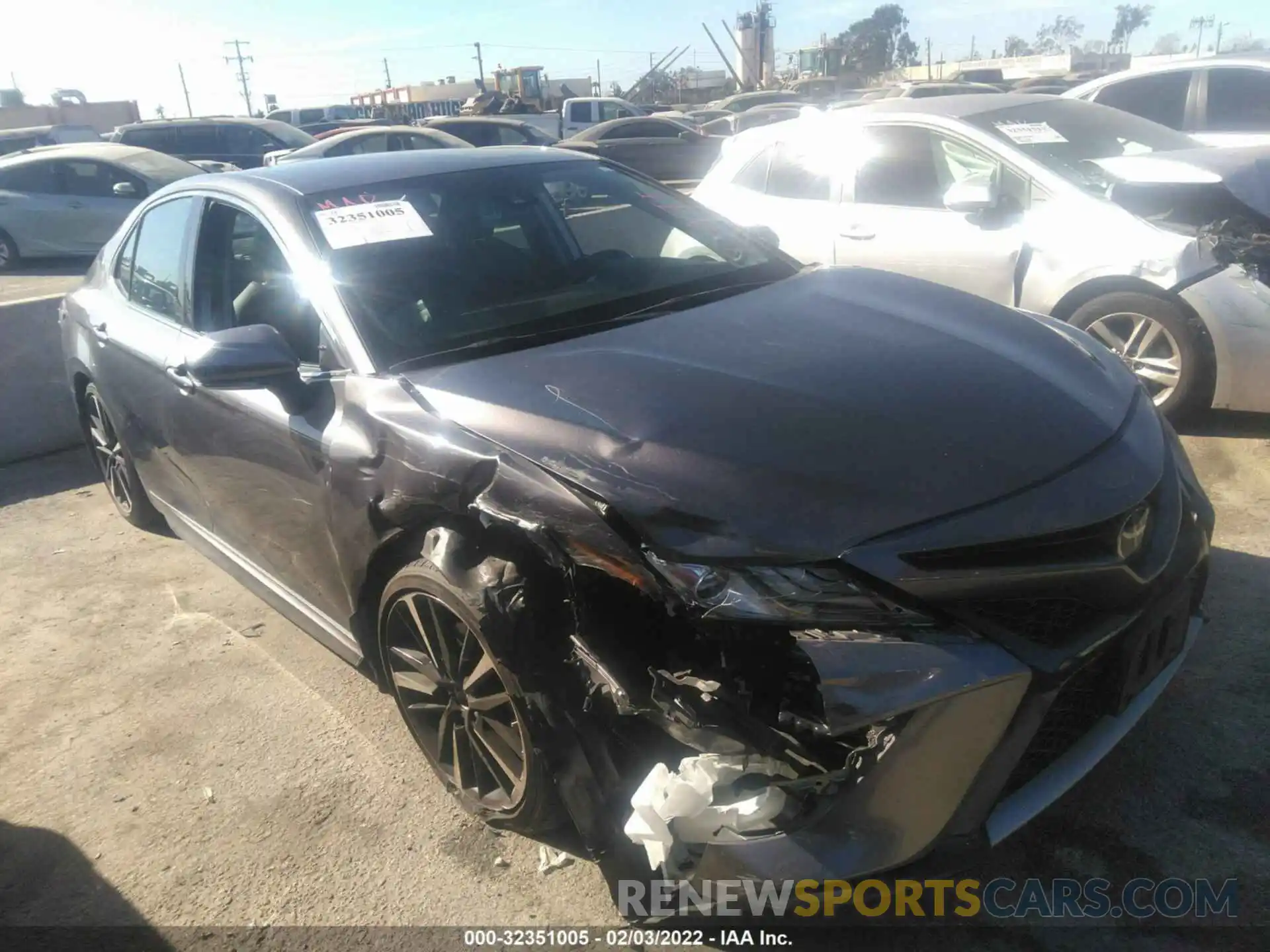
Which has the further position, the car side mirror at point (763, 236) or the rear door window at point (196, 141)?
the rear door window at point (196, 141)

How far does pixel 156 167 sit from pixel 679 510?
12.6 meters

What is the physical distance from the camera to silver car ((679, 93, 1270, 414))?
174 inches

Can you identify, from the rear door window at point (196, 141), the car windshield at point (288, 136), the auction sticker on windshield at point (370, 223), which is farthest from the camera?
the rear door window at point (196, 141)

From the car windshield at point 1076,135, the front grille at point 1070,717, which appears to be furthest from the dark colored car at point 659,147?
the front grille at point 1070,717

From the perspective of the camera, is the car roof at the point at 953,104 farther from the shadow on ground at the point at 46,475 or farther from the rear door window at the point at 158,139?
the rear door window at the point at 158,139

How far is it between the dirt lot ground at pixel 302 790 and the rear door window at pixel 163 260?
1245 millimetres

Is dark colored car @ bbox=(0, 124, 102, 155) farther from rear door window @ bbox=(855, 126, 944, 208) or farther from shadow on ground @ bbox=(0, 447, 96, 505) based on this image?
rear door window @ bbox=(855, 126, 944, 208)

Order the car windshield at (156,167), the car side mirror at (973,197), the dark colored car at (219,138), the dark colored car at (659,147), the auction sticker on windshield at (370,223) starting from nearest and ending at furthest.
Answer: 1. the auction sticker on windshield at (370,223)
2. the car side mirror at (973,197)
3. the car windshield at (156,167)
4. the dark colored car at (219,138)
5. the dark colored car at (659,147)

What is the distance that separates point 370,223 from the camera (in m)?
2.98

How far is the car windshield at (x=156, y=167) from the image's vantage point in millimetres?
12039

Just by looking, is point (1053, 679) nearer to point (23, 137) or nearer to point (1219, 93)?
point (1219, 93)

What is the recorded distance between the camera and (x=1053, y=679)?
6.03 ft

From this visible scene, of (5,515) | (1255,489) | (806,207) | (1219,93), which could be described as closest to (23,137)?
(5,515)

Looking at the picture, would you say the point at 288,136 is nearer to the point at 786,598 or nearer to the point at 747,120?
the point at 747,120
